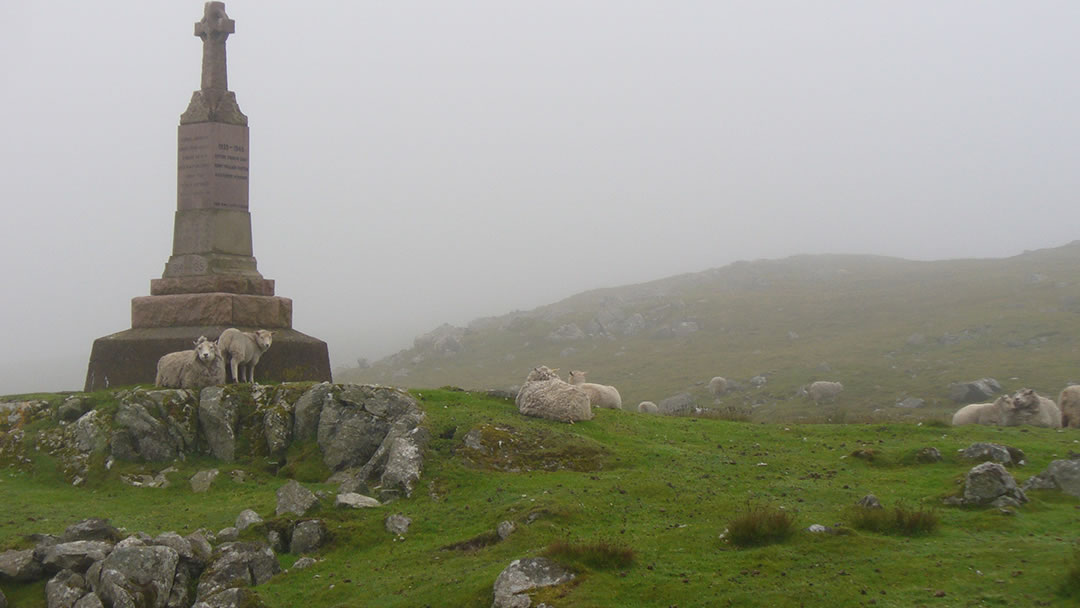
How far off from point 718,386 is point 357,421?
4135 centimetres

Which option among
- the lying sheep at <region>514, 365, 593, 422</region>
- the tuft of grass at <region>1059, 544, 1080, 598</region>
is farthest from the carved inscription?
the tuft of grass at <region>1059, 544, 1080, 598</region>

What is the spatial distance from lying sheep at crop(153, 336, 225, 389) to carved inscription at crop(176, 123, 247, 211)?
5.64 m

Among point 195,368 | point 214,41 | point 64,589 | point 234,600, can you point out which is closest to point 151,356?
point 195,368

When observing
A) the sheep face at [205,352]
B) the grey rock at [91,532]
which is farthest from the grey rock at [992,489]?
the sheep face at [205,352]

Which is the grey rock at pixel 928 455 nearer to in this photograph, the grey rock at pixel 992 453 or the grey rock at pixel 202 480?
the grey rock at pixel 992 453

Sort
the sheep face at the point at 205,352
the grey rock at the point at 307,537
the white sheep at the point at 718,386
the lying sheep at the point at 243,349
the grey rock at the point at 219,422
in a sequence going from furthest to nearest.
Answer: the white sheep at the point at 718,386 → the lying sheep at the point at 243,349 → the sheep face at the point at 205,352 → the grey rock at the point at 219,422 → the grey rock at the point at 307,537

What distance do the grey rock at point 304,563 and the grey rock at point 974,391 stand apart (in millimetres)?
39963

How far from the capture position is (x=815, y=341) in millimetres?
76812

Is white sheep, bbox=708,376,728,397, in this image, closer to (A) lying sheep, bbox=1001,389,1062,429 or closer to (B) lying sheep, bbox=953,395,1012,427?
(B) lying sheep, bbox=953,395,1012,427

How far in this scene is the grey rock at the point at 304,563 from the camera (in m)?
14.3

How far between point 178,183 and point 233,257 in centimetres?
269

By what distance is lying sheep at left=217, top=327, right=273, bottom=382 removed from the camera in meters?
22.1

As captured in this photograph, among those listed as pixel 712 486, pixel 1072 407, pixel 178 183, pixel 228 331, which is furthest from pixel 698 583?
pixel 178 183

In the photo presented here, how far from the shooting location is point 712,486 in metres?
16.6
